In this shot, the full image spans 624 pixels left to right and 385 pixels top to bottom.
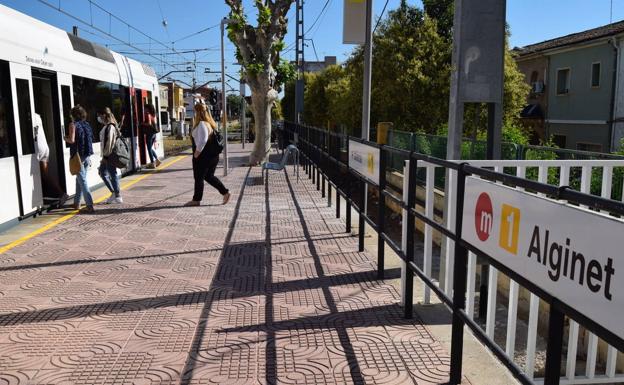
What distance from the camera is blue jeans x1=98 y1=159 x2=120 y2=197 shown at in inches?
364

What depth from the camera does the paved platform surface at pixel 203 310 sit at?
342 centimetres

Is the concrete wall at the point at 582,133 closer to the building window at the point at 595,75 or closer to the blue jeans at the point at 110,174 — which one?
the building window at the point at 595,75

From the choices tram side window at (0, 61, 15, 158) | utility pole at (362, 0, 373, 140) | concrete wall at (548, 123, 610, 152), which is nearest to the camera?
tram side window at (0, 61, 15, 158)

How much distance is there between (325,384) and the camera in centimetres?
323

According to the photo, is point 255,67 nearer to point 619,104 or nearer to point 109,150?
point 109,150

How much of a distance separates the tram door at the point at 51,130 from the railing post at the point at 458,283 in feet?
24.3

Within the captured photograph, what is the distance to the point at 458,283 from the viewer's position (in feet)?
10.1

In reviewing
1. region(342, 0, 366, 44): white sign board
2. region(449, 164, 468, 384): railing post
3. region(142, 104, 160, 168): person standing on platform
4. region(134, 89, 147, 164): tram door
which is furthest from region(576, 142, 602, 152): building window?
region(449, 164, 468, 384): railing post

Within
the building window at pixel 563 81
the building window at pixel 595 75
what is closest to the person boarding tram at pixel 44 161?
the building window at pixel 595 75

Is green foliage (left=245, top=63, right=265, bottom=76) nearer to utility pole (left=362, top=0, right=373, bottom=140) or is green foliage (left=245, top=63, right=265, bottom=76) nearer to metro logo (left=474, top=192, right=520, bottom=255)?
utility pole (left=362, top=0, right=373, bottom=140)

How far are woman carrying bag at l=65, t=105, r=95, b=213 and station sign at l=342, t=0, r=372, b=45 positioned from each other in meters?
4.18

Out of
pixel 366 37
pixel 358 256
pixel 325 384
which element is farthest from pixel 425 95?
pixel 325 384

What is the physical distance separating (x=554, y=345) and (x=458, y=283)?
0.99 m

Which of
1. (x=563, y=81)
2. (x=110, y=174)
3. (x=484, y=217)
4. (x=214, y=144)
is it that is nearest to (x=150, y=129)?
(x=110, y=174)
